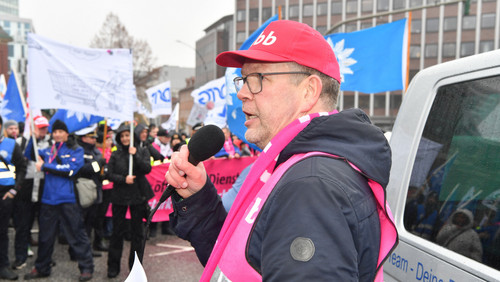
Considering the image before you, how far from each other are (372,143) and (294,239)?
40 centimetres

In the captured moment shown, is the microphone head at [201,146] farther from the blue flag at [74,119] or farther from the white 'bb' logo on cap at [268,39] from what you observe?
the blue flag at [74,119]

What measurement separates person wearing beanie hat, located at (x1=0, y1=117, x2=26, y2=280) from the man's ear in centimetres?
504

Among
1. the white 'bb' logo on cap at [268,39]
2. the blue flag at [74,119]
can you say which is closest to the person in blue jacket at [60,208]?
the blue flag at [74,119]

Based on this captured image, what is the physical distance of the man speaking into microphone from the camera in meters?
1.00

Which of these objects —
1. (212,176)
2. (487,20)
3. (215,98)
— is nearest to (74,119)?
(212,176)

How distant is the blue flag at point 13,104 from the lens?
23.3 ft

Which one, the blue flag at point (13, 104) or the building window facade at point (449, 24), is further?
the building window facade at point (449, 24)

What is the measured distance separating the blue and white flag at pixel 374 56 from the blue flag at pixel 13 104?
16.9 ft

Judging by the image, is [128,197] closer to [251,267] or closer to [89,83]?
[89,83]

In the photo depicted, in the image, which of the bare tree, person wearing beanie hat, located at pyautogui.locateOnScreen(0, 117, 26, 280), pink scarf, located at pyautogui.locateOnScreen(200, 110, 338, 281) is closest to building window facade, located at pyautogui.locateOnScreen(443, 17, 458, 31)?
the bare tree

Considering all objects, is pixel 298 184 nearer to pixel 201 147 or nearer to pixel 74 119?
pixel 201 147

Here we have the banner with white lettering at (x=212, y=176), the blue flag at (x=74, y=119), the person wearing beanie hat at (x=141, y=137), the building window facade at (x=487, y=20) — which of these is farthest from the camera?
the building window facade at (x=487, y=20)

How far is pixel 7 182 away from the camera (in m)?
5.33

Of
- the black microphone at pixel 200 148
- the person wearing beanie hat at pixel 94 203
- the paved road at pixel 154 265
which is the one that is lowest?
the paved road at pixel 154 265
